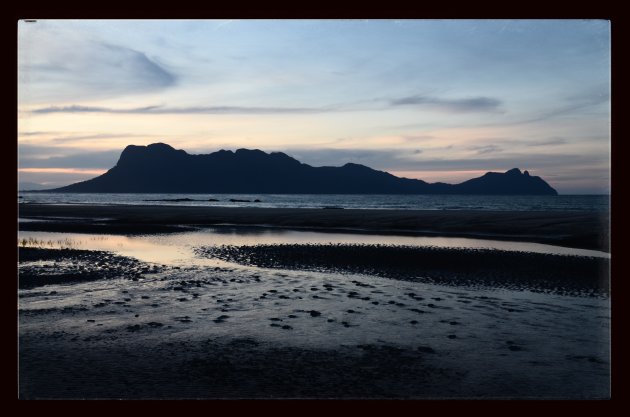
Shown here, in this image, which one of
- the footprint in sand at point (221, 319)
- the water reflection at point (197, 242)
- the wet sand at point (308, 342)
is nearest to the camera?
the wet sand at point (308, 342)

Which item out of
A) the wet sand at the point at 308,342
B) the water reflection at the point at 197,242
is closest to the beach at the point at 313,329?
the wet sand at the point at 308,342

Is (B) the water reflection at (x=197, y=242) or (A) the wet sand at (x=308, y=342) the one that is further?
(B) the water reflection at (x=197, y=242)

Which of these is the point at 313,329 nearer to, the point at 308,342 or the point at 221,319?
the point at 308,342

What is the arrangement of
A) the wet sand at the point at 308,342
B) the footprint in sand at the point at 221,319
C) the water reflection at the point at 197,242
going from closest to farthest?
the wet sand at the point at 308,342 < the footprint in sand at the point at 221,319 < the water reflection at the point at 197,242

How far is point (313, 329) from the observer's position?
1246 centimetres

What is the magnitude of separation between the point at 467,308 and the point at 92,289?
1247 cm

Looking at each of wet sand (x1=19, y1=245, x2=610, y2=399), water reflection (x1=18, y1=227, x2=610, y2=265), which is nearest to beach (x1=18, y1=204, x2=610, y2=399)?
wet sand (x1=19, y1=245, x2=610, y2=399)

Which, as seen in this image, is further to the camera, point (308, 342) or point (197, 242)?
point (197, 242)

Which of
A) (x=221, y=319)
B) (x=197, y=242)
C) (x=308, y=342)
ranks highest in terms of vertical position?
(x=197, y=242)

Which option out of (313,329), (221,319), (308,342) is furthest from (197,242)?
(308,342)

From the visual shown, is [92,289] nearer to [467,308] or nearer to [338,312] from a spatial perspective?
[338,312]

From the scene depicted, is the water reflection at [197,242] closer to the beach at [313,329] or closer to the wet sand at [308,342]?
the beach at [313,329]

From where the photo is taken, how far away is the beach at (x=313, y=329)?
945 centimetres
